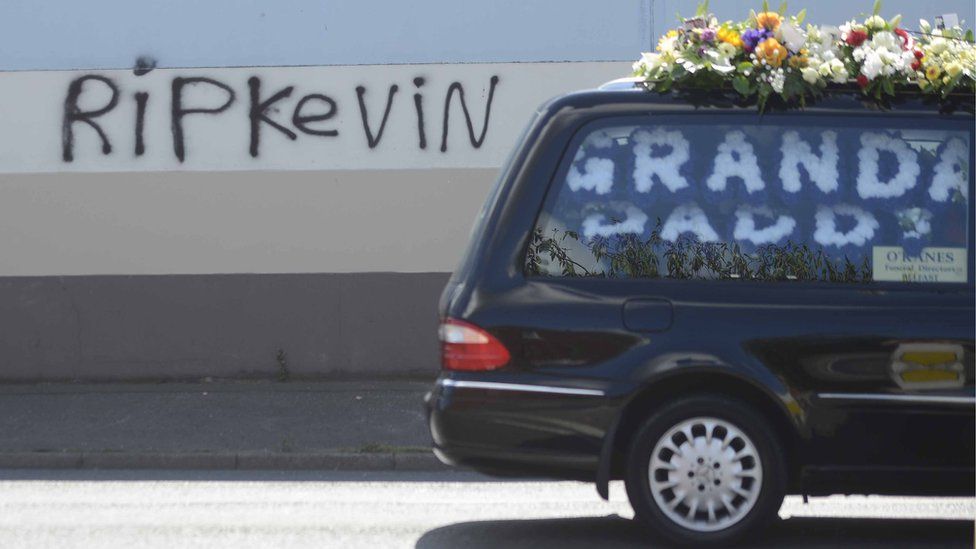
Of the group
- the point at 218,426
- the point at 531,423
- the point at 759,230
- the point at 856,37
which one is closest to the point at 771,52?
the point at 856,37

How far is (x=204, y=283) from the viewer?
12.6 meters

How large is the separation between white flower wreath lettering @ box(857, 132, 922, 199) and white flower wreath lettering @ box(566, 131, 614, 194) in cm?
96

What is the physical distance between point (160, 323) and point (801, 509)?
261 inches

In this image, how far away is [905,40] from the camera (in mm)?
6219

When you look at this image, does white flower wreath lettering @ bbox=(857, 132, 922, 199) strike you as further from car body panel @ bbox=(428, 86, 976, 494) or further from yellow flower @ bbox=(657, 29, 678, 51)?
yellow flower @ bbox=(657, 29, 678, 51)

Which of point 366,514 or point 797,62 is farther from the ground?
point 797,62

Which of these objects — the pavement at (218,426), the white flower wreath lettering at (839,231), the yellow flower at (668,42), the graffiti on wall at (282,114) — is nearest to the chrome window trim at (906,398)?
the white flower wreath lettering at (839,231)

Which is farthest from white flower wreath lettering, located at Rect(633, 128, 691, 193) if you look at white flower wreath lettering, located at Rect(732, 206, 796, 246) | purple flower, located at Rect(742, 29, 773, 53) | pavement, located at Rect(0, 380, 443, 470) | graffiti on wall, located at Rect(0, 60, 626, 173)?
graffiti on wall, located at Rect(0, 60, 626, 173)

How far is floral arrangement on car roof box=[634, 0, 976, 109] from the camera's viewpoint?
5996 mm

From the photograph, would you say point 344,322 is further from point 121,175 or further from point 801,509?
point 801,509

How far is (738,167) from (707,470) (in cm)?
117

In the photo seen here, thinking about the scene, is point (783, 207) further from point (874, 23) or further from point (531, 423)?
point (531, 423)

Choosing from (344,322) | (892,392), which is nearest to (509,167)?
(892,392)

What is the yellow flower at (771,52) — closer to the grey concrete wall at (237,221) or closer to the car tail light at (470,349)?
the car tail light at (470,349)
